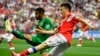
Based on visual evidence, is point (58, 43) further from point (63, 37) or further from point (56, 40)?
point (63, 37)

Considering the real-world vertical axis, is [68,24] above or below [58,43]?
above

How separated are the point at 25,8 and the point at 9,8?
1.53 metres

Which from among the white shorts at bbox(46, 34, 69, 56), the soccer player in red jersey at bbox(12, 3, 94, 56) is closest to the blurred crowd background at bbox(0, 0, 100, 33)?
the soccer player in red jersey at bbox(12, 3, 94, 56)

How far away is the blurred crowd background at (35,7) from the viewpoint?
34.7 m

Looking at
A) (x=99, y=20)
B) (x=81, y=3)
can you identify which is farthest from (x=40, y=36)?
(x=81, y=3)

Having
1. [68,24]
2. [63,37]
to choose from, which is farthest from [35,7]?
[63,37]

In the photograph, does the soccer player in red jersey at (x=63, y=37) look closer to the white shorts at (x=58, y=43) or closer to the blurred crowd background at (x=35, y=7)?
the white shorts at (x=58, y=43)

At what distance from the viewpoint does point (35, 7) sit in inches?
1420

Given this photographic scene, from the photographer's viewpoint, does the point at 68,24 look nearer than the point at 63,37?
No

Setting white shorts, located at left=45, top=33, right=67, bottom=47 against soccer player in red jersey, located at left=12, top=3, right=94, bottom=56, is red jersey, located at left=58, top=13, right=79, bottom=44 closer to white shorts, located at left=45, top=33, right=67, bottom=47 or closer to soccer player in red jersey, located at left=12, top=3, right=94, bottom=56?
soccer player in red jersey, located at left=12, top=3, right=94, bottom=56

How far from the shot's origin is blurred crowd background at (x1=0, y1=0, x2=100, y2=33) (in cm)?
3466

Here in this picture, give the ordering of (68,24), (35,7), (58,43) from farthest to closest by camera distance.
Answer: (35,7)
(68,24)
(58,43)

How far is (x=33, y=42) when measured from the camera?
1228 centimetres

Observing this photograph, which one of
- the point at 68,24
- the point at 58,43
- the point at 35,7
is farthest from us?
the point at 35,7
